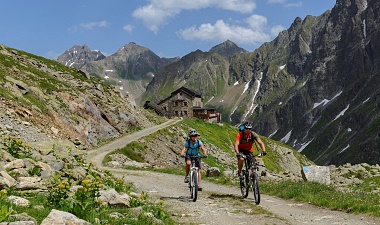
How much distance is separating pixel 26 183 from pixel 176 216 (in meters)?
5.26

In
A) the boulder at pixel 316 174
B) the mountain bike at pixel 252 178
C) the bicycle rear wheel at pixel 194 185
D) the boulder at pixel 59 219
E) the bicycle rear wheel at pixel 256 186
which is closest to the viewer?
the boulder at pixel 59 219

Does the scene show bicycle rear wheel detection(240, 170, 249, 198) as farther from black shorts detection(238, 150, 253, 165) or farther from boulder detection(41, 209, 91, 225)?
boulder detection(41, 209, 91, 225)

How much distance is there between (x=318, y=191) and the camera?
716 inches

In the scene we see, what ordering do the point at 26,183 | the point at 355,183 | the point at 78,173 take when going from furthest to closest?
the point at 355,183
the point at 78,173
the point at 26,183

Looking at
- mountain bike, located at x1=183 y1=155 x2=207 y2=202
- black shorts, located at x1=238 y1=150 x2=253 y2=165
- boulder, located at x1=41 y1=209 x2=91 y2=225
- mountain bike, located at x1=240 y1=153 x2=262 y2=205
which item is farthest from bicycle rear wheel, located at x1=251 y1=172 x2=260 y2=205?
boulder, located at x1=41 y1=209 x2=91 y2=225

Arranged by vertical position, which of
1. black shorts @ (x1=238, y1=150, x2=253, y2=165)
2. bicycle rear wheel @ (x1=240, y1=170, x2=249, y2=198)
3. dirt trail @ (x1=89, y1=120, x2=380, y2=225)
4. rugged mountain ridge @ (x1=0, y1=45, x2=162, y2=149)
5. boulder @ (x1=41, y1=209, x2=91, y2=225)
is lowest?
dirt trail @ (x1=89, y1=120, x2=380, y2=225)

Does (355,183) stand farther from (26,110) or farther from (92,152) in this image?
(26,110)

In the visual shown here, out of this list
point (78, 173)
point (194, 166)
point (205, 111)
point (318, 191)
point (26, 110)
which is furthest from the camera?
point (205, 111)

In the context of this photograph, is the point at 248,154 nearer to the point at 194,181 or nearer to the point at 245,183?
the point at 245,183

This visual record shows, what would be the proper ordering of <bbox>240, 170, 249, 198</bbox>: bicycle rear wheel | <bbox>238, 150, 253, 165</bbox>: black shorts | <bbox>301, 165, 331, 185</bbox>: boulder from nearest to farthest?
<bbox>238, 150, 253, 165</bbox>: black shorts < <bbox>240, 170, 249, 198</bbox>: bicycle rear wheel < <bbox>301, 165, 331, 185</bbox>: boulder

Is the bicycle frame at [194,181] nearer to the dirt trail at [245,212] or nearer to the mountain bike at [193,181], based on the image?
the mountain bike at [193,181]

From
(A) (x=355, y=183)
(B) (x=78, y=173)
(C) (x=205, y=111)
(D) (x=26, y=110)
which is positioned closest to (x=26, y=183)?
(B) (x=78, y=173)

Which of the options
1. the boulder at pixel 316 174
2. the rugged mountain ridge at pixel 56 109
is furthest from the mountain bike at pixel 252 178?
the rugged mountain ridge at pixel 56 109

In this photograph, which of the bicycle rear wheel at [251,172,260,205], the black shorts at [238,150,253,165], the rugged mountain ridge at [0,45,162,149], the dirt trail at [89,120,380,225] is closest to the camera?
the dirt trail at [89,120,380,225]
